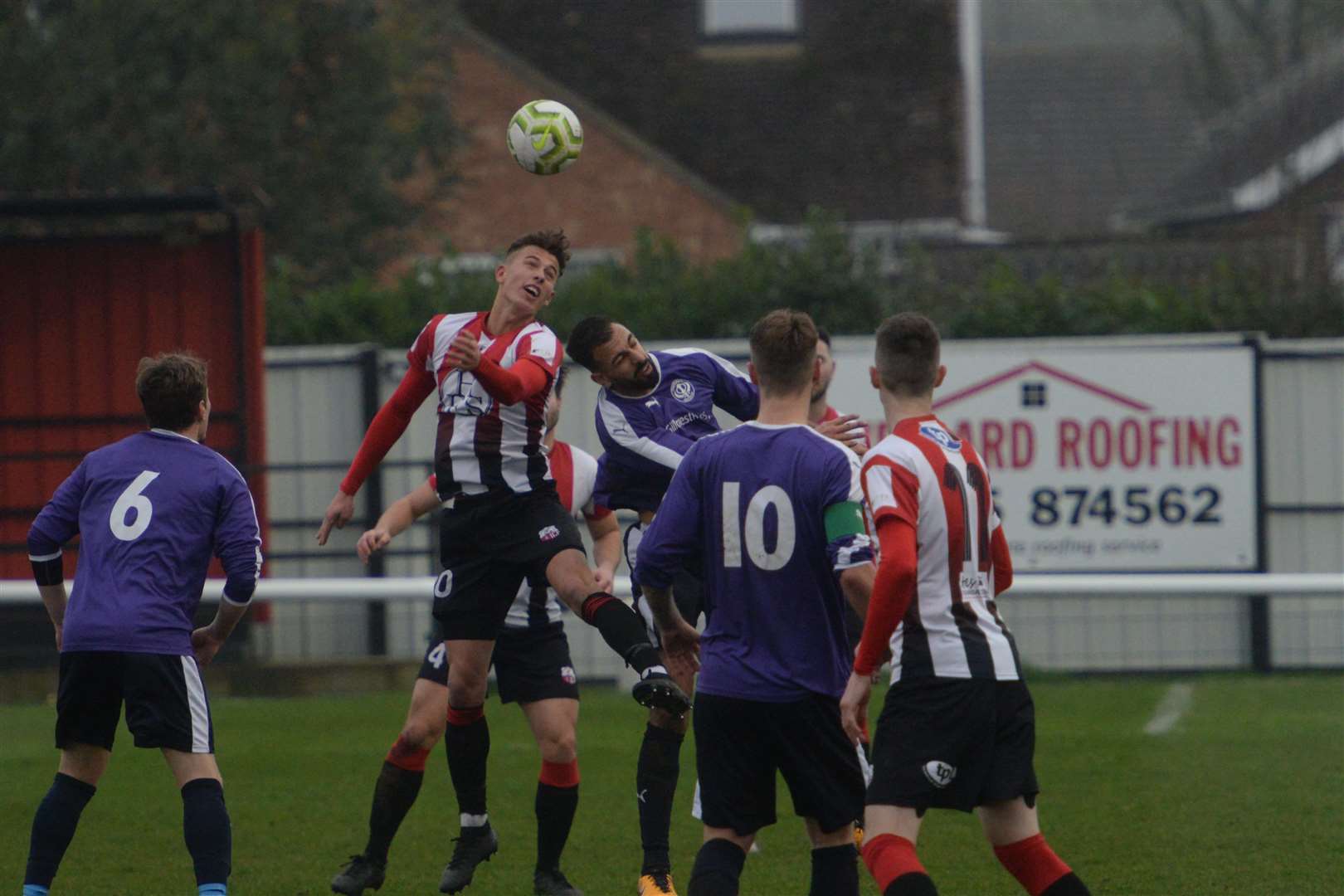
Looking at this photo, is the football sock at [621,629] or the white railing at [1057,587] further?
the white railing at [1057,587]

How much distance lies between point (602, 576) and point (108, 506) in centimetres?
184

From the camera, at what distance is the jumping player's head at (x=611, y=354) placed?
675cm

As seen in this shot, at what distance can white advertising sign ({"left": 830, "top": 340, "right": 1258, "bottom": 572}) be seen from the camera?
13.7 metres

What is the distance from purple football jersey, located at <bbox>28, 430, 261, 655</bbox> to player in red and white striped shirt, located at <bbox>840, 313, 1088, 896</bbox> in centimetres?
209

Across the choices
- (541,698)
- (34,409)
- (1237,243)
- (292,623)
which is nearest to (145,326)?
(34,409)

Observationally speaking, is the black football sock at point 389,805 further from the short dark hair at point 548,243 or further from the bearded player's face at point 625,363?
the short dark hair at point 548,243

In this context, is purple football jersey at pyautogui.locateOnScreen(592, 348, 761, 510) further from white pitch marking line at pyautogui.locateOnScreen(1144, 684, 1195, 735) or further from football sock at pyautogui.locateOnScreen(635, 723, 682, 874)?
white pitch marking line at pyautogui.locateOnScreen(1144, 684, 1195, 735)

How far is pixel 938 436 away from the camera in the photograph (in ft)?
16.8

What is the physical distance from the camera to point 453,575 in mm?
6648

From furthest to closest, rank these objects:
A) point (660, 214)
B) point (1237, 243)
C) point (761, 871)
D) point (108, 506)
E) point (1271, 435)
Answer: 1. point (660, 214)
2. point (1237, 243)
3. point (1271, 435)
4. point (761, 871)
5. point (108, 506)

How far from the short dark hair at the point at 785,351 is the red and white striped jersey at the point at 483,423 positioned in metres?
1.44

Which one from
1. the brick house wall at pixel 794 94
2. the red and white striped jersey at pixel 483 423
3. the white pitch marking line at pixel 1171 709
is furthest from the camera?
the brick house wall at pixel 794 94

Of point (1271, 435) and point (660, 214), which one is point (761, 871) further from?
point (660, 214)

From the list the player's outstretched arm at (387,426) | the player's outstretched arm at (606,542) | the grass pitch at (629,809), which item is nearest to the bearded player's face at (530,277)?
the player's outstretched arm at (387,426)
